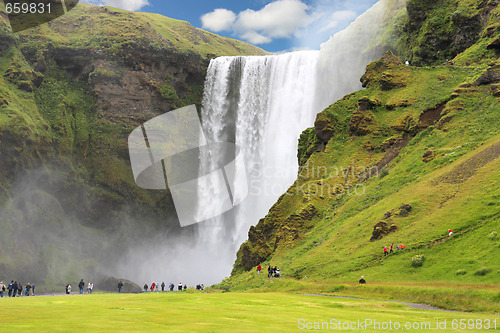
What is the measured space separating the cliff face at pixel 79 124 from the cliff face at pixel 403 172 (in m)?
38.4

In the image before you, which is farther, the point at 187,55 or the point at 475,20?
the point at 187,55

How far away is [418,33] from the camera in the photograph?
67.3 metres

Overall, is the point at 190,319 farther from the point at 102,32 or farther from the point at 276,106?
the point at 102,32

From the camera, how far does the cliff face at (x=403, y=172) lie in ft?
99.8

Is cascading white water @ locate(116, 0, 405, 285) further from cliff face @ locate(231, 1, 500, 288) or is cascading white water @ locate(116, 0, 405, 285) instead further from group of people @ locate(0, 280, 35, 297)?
group of people @ locate(0, 280, 35, 297)

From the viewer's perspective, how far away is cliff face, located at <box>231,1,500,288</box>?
1197 inches

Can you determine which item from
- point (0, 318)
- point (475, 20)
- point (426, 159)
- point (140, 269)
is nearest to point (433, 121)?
point (426, 159)

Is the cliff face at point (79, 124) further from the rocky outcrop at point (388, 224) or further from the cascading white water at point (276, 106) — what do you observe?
the rocky outcrop at point (388, 224)

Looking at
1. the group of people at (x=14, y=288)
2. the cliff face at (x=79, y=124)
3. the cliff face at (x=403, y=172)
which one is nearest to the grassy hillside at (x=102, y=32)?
the cliff face at (x=79, y=124)

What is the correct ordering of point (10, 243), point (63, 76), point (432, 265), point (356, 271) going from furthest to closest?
1. point (63, 76)
2. point (10, 243)
3. point (356, 271)
4. point (432, 265)

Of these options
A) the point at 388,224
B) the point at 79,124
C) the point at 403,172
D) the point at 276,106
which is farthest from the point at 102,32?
the point at 388,224

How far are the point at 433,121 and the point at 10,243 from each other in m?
61.0

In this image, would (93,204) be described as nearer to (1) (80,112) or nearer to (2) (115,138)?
(2) (115,138)

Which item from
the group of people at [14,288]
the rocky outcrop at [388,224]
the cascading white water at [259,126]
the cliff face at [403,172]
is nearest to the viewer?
the cliff face at [403,172]
